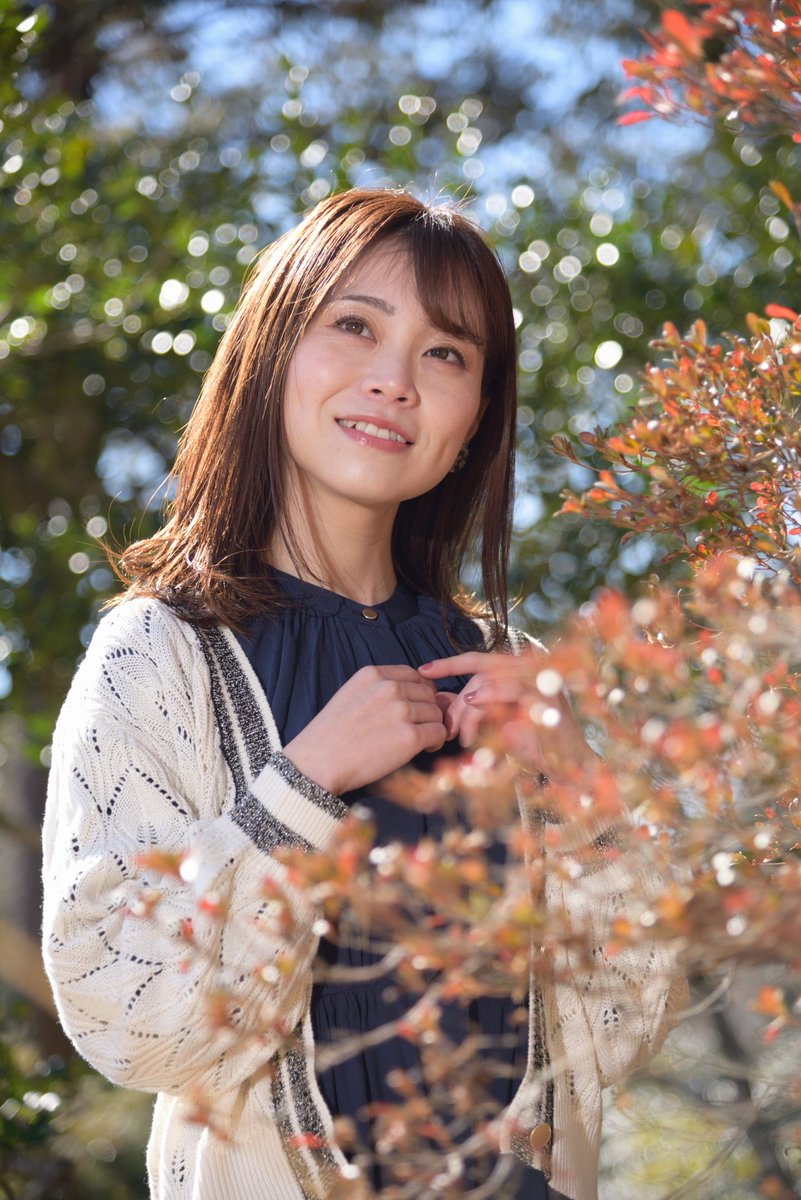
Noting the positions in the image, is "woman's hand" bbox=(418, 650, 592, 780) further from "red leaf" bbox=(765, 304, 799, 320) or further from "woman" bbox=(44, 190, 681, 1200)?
"red leaf" bbox=(765, 304, 799, 320)

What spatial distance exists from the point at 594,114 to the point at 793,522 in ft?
13.9

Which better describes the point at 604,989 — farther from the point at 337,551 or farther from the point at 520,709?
the point at 337,551

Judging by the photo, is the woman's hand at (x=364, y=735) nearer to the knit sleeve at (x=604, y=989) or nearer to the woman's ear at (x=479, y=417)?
the knit sleeve at (x=604, y=989)

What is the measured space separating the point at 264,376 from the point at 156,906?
893 millimetres

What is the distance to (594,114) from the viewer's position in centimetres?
528

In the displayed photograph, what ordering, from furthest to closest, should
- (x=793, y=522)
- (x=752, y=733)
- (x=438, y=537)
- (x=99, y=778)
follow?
(x=438, y=537), (x=99, y=778), (x=793, y=522), (x=752, y=733)

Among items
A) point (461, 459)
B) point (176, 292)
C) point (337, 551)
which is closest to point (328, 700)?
point (337, 551)

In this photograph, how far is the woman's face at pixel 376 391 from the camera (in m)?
1.89

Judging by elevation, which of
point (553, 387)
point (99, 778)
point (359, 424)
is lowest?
point (553, 387)

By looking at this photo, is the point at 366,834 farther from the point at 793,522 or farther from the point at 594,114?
the point at 594,114

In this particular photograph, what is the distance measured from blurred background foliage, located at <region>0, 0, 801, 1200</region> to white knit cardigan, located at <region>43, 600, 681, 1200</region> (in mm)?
1137

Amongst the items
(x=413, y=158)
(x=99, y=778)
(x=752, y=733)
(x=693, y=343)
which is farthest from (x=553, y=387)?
(x=752, y=733)

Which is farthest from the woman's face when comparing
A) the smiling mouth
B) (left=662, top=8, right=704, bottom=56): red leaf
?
(left=662, top=8, right=704, bottom=56): red leaf

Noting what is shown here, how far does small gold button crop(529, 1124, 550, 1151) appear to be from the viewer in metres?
1.68
